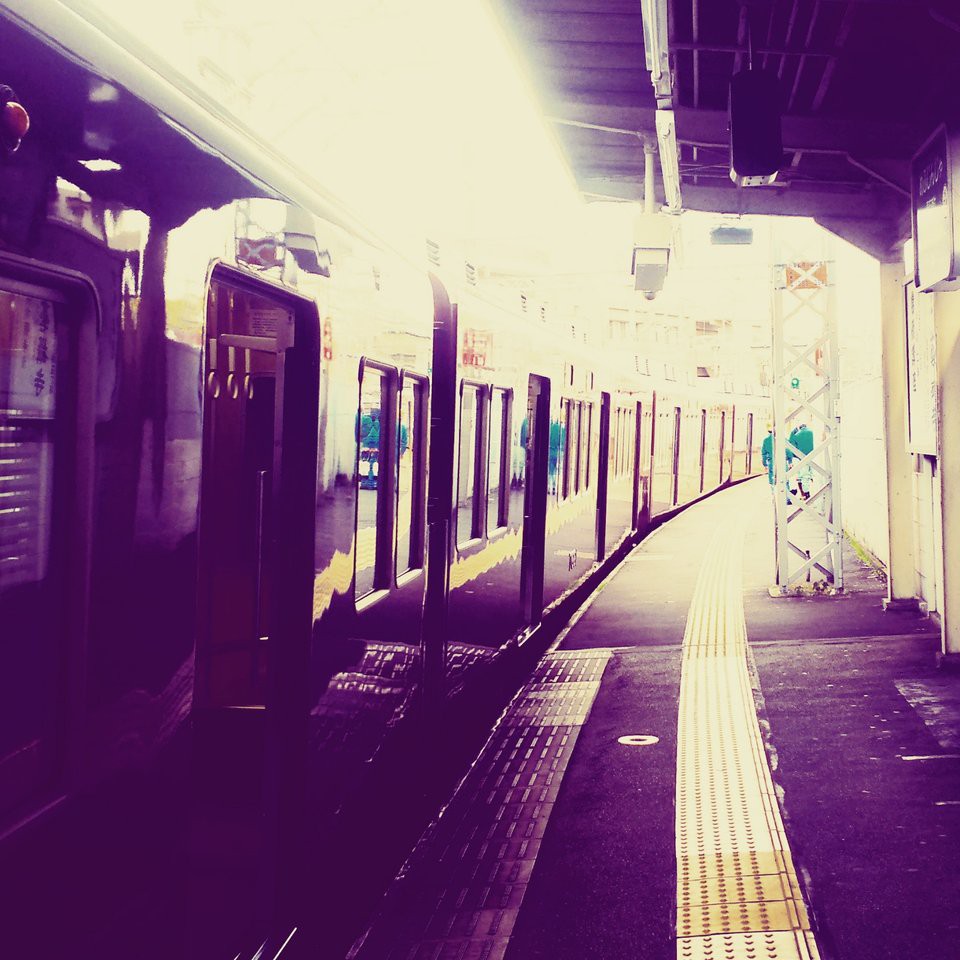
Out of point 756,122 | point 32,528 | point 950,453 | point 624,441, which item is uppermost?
point 756,122

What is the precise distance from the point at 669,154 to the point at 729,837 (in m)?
4.90

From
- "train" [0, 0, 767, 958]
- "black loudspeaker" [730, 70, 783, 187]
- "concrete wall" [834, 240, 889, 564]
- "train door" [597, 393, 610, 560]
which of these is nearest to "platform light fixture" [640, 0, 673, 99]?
"black loudspeaker" [730, 70, 783, 187]

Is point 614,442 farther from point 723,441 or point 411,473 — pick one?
point 723,441

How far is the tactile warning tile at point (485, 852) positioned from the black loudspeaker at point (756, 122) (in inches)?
132

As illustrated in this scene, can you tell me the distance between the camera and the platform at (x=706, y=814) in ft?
11.8

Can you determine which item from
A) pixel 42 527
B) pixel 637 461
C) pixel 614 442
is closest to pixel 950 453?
pixel 614 442

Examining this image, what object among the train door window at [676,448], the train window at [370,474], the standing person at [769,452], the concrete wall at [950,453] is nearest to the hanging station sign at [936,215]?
the concrete wall at [950,453]

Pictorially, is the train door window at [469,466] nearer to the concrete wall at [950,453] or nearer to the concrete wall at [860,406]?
the concrete wall at [950,453]

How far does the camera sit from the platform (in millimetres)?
3605

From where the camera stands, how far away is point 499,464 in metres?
6.46

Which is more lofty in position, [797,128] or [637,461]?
[797,128]

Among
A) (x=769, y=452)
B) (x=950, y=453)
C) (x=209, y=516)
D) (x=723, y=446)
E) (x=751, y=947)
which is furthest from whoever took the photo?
Answer: (x=723, y=446)

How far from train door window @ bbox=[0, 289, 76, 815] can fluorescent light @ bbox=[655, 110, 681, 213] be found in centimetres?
561

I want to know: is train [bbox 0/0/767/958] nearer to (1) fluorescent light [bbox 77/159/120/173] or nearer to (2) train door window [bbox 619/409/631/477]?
(1) fluorescent light [bbox 77/159/120/173]
